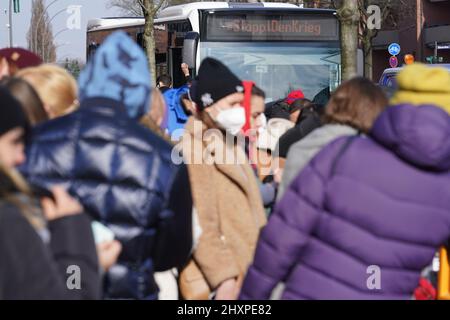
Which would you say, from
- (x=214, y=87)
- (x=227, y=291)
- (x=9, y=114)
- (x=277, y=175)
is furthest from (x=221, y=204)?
(x=9, y=114)

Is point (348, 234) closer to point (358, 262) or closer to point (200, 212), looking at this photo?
point (358, 262)

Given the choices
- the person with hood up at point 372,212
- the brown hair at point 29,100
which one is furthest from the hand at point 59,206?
the person with hood up at point 372,212

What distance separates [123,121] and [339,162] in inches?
33.4

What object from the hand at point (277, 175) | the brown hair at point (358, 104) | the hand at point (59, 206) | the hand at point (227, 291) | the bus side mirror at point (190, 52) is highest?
the bus side mirror at point (190, 52)

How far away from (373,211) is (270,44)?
1121cm

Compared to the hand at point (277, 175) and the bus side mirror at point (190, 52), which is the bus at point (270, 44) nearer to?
the bus side mirror at point (190, 52)

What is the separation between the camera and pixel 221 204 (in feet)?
14.5

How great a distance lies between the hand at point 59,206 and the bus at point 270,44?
10.6 meters

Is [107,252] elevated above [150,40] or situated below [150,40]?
below

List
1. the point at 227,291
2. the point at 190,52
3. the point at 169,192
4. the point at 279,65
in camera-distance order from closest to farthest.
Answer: the point at 169,192 < the point at 227,291 < the point at 190,52 < the point at 279,65

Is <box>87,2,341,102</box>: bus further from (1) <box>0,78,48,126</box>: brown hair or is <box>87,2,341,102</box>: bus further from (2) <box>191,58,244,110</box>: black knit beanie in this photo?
(1) <box>0,78,48,126</box>: brown hair

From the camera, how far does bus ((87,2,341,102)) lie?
45.8 ft

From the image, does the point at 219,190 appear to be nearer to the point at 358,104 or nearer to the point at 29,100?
the point at 358,104

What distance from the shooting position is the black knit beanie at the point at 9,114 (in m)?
2.70
